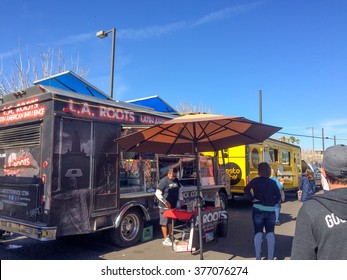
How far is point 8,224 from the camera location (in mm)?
6184

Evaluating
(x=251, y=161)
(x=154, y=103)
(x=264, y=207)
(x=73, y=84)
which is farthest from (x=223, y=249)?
(x=251, y=161)

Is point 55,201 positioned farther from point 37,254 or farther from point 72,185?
point 37,254

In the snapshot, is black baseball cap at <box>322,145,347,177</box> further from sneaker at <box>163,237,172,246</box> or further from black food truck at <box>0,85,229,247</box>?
sneaker at <box>163,237,172,246</box>

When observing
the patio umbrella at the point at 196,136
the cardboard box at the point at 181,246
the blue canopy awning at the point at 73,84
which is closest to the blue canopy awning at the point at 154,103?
the blue canopy awning at the point at 73,84

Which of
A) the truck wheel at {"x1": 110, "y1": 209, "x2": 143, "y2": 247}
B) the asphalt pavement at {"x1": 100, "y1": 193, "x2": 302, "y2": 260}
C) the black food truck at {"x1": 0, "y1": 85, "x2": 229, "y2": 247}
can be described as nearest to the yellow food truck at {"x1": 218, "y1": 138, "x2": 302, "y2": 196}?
the asphalt pavement at {"x1": 100, "y1": 193, "x2": 302, "y2": 260}

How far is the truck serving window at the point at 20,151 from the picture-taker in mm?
6043

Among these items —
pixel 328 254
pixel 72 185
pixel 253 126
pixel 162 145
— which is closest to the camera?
pixel 328 254

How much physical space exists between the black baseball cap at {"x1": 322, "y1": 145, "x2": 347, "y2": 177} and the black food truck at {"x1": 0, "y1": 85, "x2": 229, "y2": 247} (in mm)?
4758

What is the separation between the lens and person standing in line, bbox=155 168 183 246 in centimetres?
698

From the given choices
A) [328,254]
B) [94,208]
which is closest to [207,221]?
[94,208]

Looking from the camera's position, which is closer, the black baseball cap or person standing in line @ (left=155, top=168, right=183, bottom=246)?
the black baseball cap

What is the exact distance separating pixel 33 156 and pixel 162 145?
2.45 metres

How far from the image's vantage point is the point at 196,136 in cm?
606

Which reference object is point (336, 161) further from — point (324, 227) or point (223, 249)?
point (223, 249)
